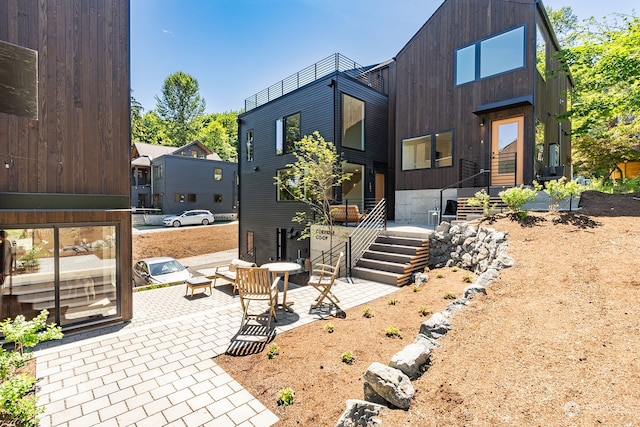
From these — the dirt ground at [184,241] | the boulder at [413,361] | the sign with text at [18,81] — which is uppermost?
the sign with text at [18,81]

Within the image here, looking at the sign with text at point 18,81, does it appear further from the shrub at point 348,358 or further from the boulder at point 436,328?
the boulder at point 436,328

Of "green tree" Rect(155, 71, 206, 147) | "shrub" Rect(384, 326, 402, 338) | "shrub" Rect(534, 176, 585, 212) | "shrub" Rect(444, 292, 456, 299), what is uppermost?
"green tree" Rect(155, 71, 206, 147)

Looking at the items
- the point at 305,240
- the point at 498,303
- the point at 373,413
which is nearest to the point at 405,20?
the point at 305,240

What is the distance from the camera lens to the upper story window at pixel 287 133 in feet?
43.9

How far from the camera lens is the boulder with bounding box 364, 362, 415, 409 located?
2575mm

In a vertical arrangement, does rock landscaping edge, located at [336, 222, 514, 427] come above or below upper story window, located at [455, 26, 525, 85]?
below

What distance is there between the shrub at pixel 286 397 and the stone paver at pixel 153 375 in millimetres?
190

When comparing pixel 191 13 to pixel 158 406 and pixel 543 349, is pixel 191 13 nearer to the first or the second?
pixel 158 406

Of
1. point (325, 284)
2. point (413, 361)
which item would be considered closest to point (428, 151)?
point (325, 284)

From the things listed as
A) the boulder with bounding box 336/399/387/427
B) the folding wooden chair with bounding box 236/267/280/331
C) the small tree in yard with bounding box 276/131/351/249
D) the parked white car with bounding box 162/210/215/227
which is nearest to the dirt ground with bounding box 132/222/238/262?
the parked white car with bounding box 162/210/215/227

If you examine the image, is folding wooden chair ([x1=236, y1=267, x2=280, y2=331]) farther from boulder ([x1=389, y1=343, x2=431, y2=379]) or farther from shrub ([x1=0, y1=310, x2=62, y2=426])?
shrub ([x1=0, y1=310, x2=62, y2=426])

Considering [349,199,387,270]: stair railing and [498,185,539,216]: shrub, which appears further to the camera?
[349,199,387,270]: stair railing

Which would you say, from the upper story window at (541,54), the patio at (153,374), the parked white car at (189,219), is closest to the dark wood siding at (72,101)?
the patio at (153,374)

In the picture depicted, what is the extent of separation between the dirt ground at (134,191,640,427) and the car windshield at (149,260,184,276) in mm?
7515
